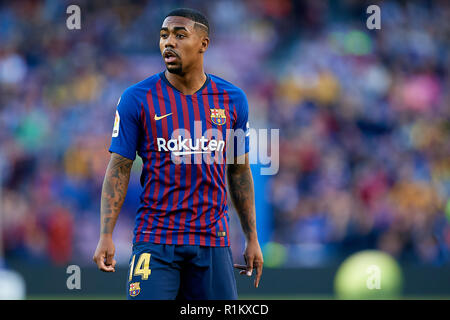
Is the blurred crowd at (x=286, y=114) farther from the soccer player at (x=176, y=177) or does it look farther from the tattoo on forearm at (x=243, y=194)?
the soccer player at (x=176, y=177)

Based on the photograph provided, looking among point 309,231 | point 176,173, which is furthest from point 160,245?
point 309,231

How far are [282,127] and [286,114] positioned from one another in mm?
269

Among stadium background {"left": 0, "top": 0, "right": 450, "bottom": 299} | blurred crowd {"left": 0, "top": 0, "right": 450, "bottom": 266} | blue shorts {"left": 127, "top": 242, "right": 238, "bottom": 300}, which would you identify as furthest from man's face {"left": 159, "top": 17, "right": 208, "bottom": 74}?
blurred crowd {"left": 0, "top": 0, "right": 450, "bottom": 266}

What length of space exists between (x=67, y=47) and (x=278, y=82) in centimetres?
390

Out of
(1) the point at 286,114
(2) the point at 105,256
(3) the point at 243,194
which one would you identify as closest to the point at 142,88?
(3) the point at 243,194

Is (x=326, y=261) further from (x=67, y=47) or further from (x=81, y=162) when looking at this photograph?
(x=67, y=47)

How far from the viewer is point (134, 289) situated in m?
3.95

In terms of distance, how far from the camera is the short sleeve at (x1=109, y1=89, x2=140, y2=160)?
4152mm

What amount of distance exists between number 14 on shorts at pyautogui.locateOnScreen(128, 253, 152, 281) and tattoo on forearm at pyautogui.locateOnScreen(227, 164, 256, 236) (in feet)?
2.50

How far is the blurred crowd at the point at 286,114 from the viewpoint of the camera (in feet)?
36.2

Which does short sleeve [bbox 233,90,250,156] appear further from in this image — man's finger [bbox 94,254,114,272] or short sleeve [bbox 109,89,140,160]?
man's finger [bbox 94,254,114,272]

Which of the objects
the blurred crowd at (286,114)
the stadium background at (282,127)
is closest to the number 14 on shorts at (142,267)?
the stadium background at (282,127)

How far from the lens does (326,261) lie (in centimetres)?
1056

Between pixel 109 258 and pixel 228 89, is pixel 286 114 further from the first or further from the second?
pixel 109 258
